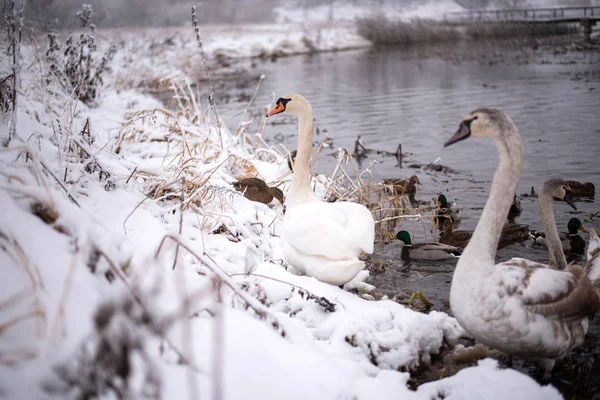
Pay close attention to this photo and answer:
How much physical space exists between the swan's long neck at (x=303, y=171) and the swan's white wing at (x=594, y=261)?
8.04ft

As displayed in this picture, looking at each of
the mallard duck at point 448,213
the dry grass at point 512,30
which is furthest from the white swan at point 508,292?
the dry grass at point 512,30

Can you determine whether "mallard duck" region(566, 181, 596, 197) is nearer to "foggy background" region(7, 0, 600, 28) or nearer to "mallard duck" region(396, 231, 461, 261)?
"mallard duck" region(396, 231, 461, 261)

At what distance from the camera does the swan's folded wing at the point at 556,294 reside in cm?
315

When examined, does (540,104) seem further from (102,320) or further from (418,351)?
(102,320)

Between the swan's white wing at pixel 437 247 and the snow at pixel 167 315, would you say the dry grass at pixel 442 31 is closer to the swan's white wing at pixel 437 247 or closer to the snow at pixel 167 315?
the swan's white wing at pixel 437 247

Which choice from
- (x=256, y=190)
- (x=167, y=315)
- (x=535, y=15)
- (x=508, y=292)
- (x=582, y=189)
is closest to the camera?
(x=167, y=315)

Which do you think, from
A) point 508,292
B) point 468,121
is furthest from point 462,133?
point 508,292

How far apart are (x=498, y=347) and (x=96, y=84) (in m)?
9.74

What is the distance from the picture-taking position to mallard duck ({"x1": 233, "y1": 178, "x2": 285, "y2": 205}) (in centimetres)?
583

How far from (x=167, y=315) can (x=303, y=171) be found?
2.90 meters

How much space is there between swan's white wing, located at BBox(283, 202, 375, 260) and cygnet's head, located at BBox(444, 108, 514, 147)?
1.18 m

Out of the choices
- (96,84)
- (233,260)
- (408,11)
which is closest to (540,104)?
(96,84)

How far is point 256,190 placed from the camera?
19.4 feet

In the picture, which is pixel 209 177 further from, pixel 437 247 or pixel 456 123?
pixel 456 123
